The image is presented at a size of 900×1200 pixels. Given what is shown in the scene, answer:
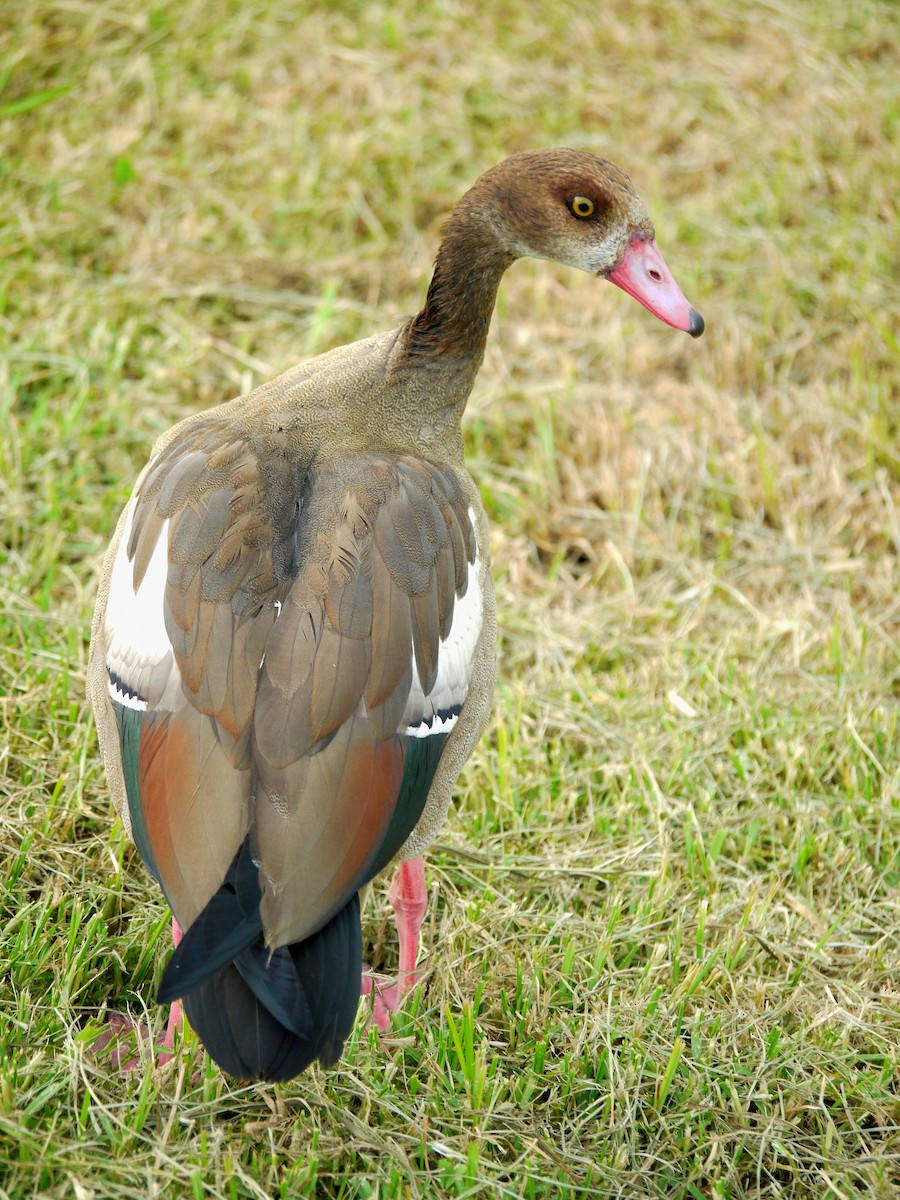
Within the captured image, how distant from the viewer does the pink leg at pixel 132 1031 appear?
2.79 metres

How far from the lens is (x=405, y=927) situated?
3.17 meters

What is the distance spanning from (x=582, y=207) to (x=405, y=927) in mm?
1796

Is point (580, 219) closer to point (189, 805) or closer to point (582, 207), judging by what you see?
point (582, 207)

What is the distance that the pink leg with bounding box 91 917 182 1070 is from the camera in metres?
2.79

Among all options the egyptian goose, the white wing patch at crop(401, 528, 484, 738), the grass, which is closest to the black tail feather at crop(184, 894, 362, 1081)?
the egyptian goose

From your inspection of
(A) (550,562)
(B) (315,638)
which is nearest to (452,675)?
(B) (315,638)

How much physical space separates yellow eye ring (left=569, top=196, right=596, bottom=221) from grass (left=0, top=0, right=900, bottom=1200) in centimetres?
148

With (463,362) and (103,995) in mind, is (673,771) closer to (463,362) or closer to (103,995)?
(463,362)

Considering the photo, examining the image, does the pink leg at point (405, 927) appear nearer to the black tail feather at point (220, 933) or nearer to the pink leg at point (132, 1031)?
the pink leg at point (132, 1031)

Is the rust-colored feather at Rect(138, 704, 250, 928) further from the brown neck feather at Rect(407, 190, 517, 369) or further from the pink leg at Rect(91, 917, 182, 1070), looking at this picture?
the brown neck feather at Rect(407, 190, 517, 369)

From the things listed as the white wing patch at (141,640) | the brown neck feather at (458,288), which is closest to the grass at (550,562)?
the white wing patch at (141,640)

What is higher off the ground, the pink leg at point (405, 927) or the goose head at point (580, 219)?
the goose head at point (580, 219)

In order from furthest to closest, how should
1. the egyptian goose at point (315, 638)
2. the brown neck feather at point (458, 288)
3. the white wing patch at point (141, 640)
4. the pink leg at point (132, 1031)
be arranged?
the brown neck feather at point (458, 288) → the pink leg at point (132, 1031) → the white wing patch at point (141, 640) → the egyptian goose at point (315, 638)

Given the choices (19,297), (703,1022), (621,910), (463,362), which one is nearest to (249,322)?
(19,297)
